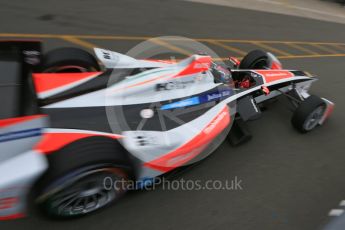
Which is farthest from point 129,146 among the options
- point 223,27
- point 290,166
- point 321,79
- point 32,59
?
point 223,27

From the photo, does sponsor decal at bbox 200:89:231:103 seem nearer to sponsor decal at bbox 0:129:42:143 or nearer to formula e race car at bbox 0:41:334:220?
formula e race car at bbox 0:41:334:220

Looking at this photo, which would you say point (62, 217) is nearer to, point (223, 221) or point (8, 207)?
point (8, 207)

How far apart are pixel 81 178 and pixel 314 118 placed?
355cm

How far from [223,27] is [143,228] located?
6526 millimetres

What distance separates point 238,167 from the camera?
3.96 meters

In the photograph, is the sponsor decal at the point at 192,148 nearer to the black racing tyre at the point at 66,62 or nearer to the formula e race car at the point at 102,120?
the formula e race car at the point at 102,120

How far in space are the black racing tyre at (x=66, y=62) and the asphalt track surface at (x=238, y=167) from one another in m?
1.73

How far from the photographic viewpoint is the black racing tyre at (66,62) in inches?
149

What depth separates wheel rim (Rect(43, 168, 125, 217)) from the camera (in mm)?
2613

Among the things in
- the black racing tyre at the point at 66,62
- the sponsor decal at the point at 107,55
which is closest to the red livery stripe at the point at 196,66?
the sponsor decal at the point at 107,55

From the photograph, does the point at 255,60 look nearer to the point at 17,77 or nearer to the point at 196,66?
the point at 196,66

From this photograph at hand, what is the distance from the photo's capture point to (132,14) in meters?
7.91

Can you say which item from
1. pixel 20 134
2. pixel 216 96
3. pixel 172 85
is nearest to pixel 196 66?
pixel 172 85

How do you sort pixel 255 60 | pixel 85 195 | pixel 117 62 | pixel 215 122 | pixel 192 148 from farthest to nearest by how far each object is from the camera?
pixel 255 60 < pixel 117 62 < pixel 215 122 < pixel 192 148 < pixel 85 195
